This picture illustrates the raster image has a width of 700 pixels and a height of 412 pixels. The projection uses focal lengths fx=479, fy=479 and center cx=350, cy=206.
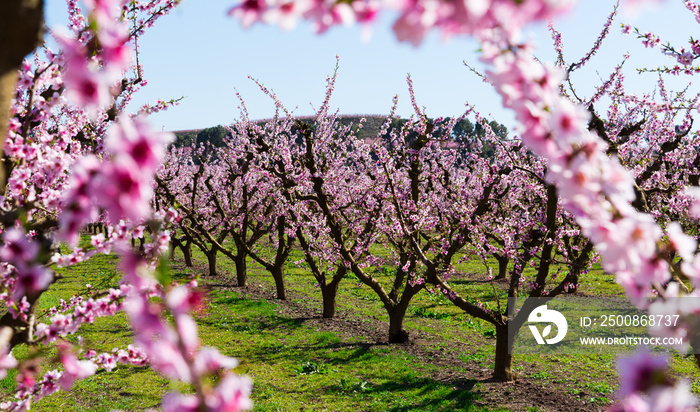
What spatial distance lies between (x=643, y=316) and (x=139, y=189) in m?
16.8

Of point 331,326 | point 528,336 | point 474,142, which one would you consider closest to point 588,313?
point 528,336

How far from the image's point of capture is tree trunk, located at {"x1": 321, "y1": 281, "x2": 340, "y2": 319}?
14672mm

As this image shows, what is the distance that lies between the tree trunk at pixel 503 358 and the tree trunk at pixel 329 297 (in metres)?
6.09

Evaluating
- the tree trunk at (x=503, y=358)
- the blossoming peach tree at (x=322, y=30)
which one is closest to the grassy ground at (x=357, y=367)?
the tree trunk at (x=503, y=358)

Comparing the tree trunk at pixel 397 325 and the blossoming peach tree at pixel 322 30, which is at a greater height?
the blossoming peach tree at pixel 322 30

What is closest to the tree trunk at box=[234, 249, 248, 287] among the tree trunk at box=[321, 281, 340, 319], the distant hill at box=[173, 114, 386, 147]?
the tree trunk at box=[321, 281, 340, 319]

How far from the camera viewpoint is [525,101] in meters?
1.46

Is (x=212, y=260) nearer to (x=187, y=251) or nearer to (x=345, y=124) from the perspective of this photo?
(x=187, y=251)

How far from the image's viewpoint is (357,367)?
10.6m

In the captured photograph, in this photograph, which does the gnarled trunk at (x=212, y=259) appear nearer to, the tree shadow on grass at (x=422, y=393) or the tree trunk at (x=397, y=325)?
the tree trunk at (x=397, y=325)

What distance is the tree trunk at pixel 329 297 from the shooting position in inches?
578

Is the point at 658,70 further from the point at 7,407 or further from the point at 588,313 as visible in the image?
the point at 588,313

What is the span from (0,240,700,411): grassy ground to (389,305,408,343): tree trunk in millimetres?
305

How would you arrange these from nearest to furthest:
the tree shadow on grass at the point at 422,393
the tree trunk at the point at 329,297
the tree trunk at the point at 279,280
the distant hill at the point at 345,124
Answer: the tree shadow on grass at the point at 422,393, the tree trunk at the point at 329,297, the tree trunk at the point at 279,280, the distant hill at the point at 345,124
